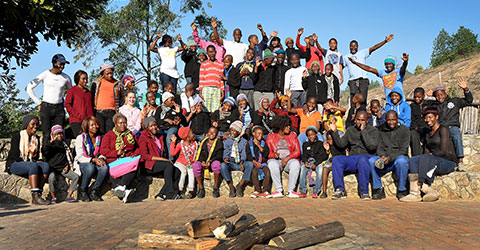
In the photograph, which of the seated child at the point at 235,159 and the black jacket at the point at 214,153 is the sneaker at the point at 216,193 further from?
the black jacket at the point at 214,153

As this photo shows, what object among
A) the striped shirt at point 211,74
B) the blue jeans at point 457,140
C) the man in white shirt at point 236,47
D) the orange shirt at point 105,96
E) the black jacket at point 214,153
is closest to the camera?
the black jacket at point 214,153

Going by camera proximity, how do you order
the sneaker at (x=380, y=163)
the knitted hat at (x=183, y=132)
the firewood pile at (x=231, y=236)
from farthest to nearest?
the knitted hat at (x=183, y=132), the sneaker at (x=380, y=163), the firewood pile at (x=231, y=236)

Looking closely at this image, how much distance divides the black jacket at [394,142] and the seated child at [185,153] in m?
4.04

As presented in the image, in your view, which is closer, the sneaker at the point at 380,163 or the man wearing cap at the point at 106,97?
the sneaker at the point at 380,163

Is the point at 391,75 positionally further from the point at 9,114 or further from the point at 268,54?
the point at 9,114

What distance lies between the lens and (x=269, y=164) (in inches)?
361

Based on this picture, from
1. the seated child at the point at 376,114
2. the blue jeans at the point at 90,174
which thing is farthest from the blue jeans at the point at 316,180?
the blue jeans at the point at 90,174

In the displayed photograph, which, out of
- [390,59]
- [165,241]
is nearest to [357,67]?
[390,59]

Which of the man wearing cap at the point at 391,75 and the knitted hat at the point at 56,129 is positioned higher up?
the man wearing cap at the point at 391,75

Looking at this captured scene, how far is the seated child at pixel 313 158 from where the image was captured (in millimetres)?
9086

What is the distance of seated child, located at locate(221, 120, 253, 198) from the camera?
30.1ft

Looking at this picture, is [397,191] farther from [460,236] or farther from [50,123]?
[50,123]

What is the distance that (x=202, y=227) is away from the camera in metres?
4.55

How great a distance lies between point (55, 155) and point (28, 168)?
0.57m
